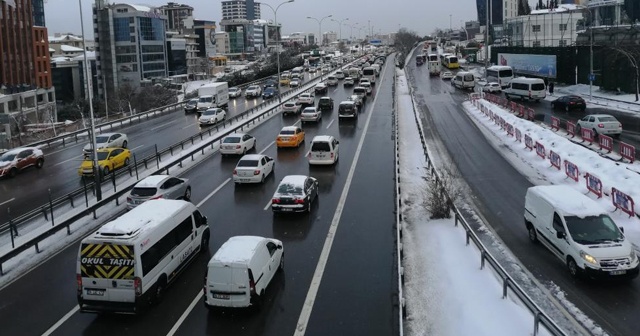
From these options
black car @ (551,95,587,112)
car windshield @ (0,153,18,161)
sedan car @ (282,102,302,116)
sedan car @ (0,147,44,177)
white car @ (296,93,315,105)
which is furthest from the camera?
white car @ (296,93,315,105)

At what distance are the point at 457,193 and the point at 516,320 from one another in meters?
10.5

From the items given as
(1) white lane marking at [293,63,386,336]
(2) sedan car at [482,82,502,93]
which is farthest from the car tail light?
(2) sedan car at [482,82,502,93]

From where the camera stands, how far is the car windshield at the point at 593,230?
16.4 metres

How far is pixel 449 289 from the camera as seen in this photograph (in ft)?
52.0

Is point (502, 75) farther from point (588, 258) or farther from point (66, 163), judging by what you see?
point (588, 258)

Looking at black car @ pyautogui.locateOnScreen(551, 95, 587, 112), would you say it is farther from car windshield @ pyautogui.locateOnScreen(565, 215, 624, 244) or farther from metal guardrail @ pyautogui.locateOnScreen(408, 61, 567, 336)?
car windshield @ pyautogui.locateOnScreen(565, 215, 624, 244)

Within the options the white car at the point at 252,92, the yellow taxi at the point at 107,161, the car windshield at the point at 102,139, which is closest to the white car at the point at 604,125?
the yellow taxi at the point at 107,161

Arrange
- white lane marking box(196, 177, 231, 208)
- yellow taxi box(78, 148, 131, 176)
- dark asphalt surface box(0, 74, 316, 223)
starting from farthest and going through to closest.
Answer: yellow taxi box(78, 148, 131, 176) < dark asphalt surface box(0, 74, 316, 223) < white lane marking box(196, 177, 231, 208)

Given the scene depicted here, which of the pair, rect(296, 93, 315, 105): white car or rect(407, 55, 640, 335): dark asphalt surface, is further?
rect(296, 93, 315, 105): white car

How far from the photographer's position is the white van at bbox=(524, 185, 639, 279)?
51.2ft

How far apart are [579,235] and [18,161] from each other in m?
28.8

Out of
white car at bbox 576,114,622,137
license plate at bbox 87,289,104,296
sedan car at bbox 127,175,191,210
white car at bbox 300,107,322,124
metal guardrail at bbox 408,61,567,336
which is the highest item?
white car at bbox 300,107,322,124

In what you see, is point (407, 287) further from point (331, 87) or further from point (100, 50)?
point (100, 50)

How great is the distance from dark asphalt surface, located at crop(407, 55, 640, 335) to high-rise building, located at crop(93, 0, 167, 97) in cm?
10656
